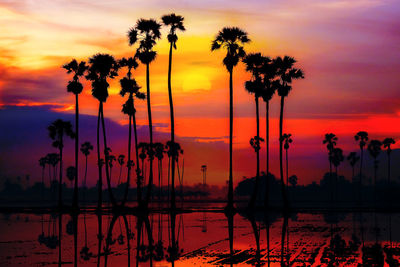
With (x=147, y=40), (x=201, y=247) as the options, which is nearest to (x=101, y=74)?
(x=147, y=40)

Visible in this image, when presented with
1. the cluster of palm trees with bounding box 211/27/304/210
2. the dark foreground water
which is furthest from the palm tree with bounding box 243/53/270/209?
the dark foreground water

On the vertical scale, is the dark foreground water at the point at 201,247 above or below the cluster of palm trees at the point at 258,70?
below

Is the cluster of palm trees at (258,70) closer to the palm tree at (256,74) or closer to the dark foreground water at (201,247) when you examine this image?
the palm tree at (256,74)

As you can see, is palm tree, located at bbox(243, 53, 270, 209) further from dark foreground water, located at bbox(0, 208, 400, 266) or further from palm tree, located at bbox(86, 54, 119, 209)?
dark foreground water, located at bbox(0, 208, 400, 266)

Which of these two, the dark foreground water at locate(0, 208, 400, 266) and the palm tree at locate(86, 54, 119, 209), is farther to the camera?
the palm tree at locate(86, 54, 119, 209)

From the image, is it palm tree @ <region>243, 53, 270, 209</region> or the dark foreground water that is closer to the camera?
the dark foreground water

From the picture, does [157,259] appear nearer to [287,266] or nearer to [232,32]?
[287,266]

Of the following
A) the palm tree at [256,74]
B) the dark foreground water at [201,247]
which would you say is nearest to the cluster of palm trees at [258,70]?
the palm tree at [256,74]

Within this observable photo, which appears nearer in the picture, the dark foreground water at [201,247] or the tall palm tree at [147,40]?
the dark foreground water at [201,247]

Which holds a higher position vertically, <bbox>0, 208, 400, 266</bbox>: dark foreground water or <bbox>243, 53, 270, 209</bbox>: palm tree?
<bbox>243, 53, 270, 209</bbox>: palm tree

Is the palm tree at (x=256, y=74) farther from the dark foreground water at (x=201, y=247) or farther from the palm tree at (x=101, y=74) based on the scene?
the dark foreground water at (x=201, y=247)

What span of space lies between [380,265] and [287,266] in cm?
416

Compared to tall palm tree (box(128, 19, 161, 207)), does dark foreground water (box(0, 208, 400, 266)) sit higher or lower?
lower

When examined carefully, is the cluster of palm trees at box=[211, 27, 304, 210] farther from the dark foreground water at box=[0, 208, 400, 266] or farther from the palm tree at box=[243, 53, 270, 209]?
the dark foreground water at box=[0, 208, 400, 266]
